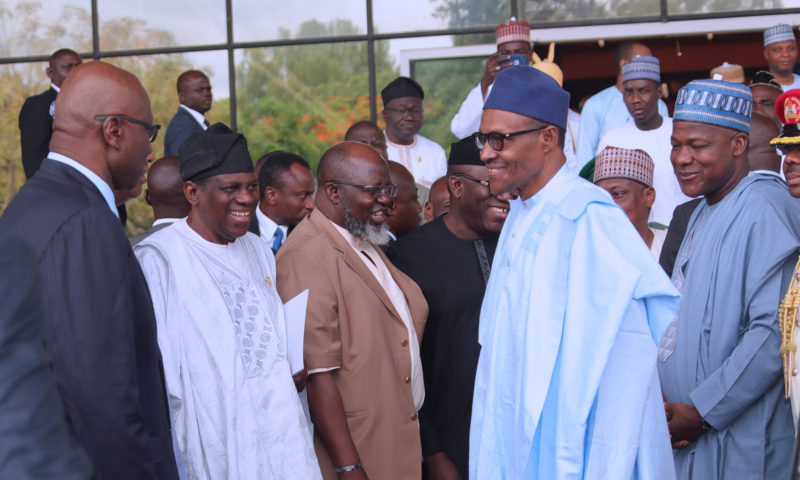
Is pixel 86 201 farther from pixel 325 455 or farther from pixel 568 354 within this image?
pixel 325 455

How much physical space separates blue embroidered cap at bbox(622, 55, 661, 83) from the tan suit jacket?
3.50 m

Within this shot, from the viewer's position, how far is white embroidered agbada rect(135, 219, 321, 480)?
12.0 ft

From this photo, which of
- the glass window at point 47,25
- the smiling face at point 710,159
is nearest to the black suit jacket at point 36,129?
the glass window at point 47,25

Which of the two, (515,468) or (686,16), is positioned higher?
(686,16)

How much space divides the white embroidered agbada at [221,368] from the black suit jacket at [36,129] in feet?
16.3

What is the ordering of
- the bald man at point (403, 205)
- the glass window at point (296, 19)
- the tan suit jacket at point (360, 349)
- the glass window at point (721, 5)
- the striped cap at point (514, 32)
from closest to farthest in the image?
the tan suit jacket at point (360, 349)
the bald man at point (403, 205)
the striped cap at point (514, 32)
the glass window at point (721, 5)
the glass window at point (296, 19)

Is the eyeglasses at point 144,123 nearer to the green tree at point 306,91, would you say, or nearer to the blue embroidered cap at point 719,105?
the blue embroidered cap at point 719,105

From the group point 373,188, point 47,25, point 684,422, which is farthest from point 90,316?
point 47,25

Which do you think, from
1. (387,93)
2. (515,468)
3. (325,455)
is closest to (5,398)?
(515,468)

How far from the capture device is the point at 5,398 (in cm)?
139

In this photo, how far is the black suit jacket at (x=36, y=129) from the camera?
8312 mm

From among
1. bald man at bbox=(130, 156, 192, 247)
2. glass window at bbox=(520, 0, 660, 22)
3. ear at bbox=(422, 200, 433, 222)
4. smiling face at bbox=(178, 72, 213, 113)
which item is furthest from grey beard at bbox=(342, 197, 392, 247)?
glass window at bbox=(520, 0, 660, 22)

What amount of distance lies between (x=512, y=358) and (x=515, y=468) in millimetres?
375

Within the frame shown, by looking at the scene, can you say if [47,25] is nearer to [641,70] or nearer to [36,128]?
[36,128]
